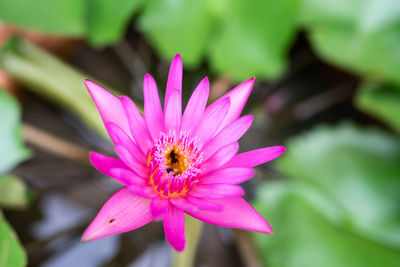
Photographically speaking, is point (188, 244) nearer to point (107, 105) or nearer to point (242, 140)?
point (107, 105)

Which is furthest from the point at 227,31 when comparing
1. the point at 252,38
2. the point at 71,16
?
the point at 71,16

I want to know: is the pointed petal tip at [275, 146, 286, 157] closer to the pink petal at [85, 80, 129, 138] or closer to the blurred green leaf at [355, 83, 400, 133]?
the pink petal at [85, 80, 129, 138]

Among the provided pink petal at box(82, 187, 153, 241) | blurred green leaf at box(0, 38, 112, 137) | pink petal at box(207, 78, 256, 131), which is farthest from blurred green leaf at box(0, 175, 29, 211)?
pink petal at box(207, 78, 256, 131)

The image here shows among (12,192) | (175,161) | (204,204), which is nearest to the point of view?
(204,204)

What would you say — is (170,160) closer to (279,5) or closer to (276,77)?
(279,5)

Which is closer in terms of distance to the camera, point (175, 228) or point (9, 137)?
point (175, 228)

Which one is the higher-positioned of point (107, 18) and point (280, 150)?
point (107, 18)

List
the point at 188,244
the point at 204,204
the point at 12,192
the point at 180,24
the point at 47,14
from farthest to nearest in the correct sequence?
the point at 180,24, the point at 47,14, the point at 12,192, the point at 188,244, the point at 204,204

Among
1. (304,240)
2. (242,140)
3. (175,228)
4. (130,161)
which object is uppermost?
(130,161)
